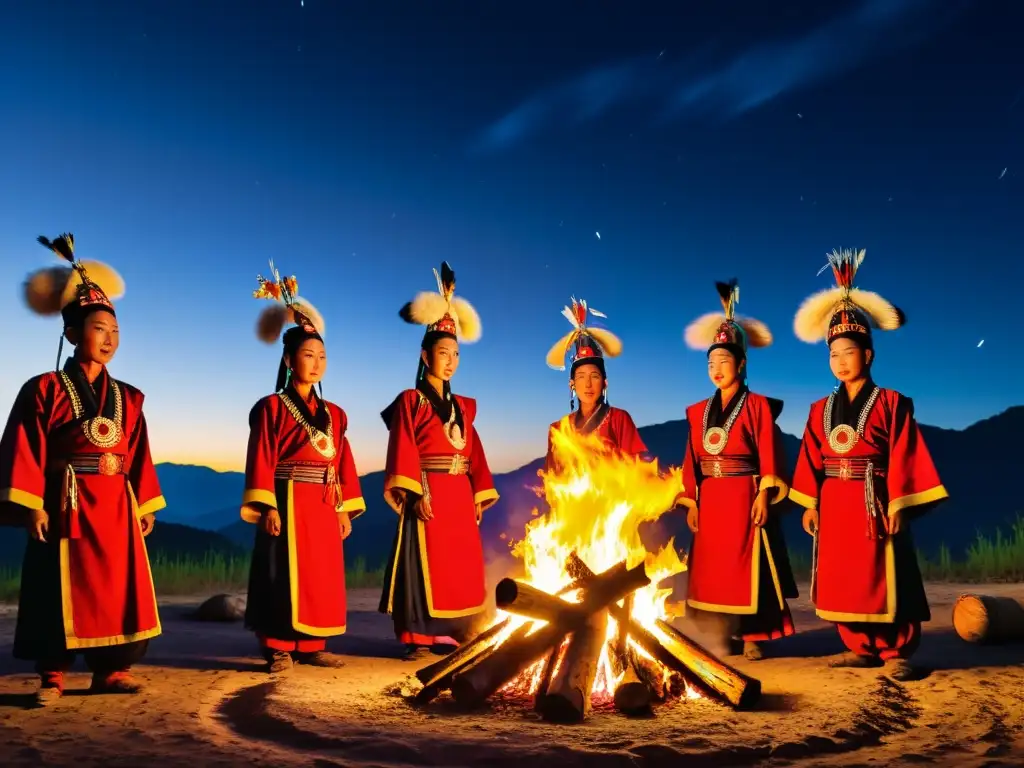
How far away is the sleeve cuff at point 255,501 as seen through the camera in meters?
5.30

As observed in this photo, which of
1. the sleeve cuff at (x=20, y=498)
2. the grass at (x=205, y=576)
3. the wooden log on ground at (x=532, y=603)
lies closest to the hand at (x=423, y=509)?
the wooden log on ground at (x=532, y=603)

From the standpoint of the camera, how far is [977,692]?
448 centimetres

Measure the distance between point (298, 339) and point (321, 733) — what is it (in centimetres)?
269

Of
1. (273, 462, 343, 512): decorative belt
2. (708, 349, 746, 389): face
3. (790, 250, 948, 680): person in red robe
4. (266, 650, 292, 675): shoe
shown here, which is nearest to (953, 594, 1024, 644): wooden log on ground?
(790, 250, 948, 680): person in red robe

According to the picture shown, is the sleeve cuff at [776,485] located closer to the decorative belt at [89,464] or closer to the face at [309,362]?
the face at [309,362]

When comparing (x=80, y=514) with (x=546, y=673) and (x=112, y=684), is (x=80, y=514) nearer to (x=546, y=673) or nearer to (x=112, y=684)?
(x=112, y=684)

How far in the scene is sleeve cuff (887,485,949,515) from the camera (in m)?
4.96

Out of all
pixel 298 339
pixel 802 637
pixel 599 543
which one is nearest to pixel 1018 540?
pixel 802 637

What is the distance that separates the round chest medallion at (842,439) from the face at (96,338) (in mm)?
4168

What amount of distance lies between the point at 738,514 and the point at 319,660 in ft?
9.29

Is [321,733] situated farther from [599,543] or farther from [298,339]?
[298,339]

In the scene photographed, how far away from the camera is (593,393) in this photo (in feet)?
21.7

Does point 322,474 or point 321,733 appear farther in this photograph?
point 322,474

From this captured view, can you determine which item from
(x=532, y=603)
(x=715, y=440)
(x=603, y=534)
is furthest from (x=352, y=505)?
(x=715, y=440)
